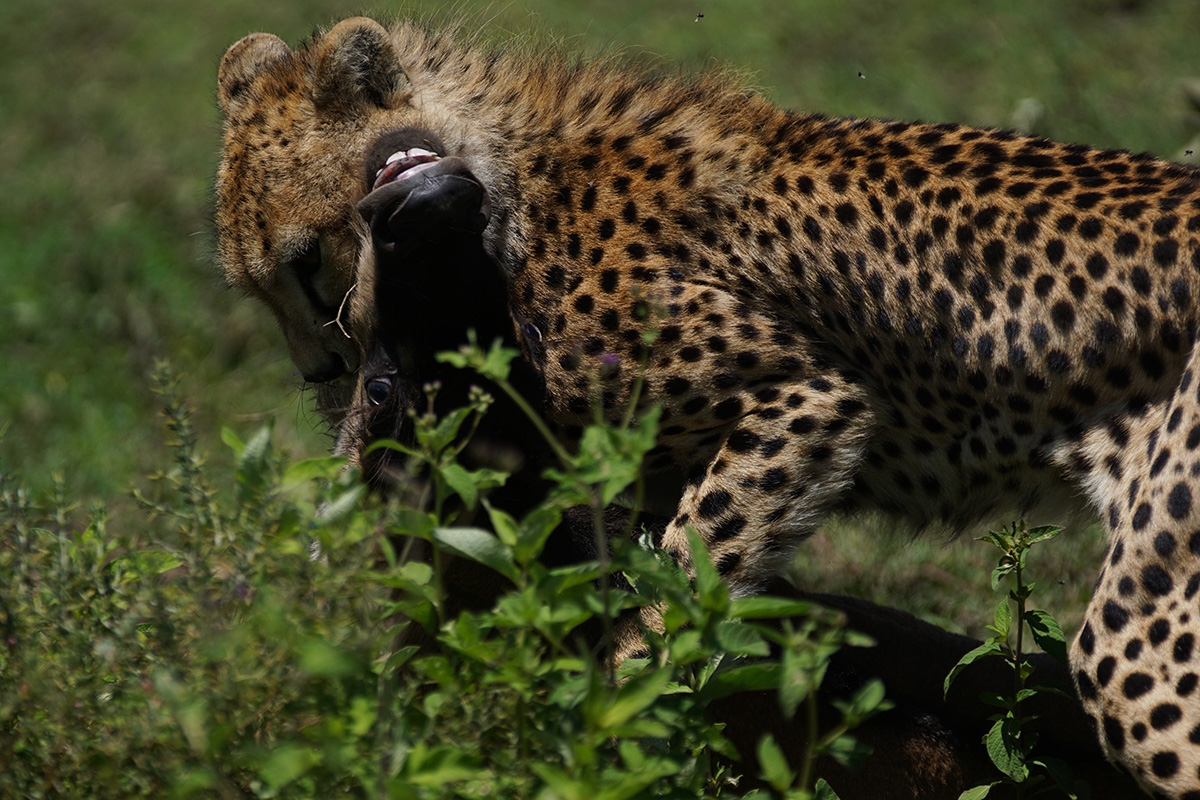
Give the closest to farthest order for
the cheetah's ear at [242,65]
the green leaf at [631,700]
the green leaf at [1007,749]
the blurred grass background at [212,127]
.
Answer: the green leaf at [631,700] < the green leaf at [1007,749] < the cheetah's ear at [242,65] < the blurred grass background at [212,127]

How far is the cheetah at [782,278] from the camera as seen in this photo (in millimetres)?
3123

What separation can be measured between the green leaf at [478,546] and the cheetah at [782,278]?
3.40 ft

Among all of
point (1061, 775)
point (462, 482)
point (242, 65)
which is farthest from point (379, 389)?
point (1061, 775)

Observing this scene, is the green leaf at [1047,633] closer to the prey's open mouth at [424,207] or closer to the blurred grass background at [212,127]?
the blurred grass background at [212,127]

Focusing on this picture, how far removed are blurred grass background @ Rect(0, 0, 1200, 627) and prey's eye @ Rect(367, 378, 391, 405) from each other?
1338 millimetres

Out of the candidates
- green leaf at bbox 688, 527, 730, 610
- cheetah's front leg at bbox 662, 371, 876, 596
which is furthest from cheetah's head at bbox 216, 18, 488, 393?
green leaf at bbox 688, 527, 730, 610

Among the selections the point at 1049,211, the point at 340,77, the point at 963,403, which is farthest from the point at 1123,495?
the point at 340,77

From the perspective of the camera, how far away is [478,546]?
2.00m

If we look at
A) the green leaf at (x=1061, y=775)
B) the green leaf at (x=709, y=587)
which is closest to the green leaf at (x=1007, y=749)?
the green leaf at (x=1061, y=775)

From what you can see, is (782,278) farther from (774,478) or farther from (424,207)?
(424,207)

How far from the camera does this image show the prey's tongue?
127 inches

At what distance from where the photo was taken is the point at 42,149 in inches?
307

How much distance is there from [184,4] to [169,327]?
423 cm

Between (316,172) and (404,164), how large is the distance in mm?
421
